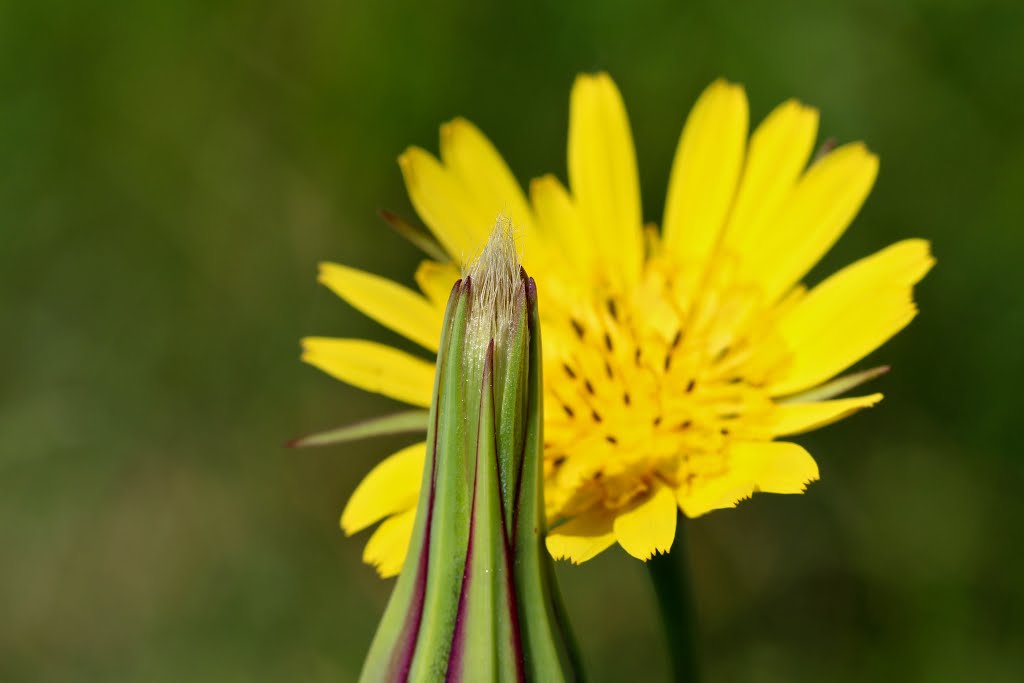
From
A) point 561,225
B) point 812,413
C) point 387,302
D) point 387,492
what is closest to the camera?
point 812,413

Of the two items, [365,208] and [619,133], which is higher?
[365,208]

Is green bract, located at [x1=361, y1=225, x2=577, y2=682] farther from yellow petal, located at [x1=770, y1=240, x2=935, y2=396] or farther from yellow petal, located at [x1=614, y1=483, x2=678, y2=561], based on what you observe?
yellow petal, located at [x1=770, y1=240, x2=935, y2=396]

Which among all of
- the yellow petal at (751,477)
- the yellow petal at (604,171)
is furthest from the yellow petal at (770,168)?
the yellow petal at (751,477)

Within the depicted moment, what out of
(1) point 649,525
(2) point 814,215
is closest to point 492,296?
(1) point 649,525

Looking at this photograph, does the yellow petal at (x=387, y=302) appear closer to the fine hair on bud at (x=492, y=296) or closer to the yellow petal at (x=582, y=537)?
the yellow petal at (x=582, y=537)

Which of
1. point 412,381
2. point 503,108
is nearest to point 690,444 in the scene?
point 412,381

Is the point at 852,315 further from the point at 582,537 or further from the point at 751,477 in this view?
the point at 582,537

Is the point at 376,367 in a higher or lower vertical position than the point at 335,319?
lower

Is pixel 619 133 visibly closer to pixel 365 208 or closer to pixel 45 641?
pixel 365 208
